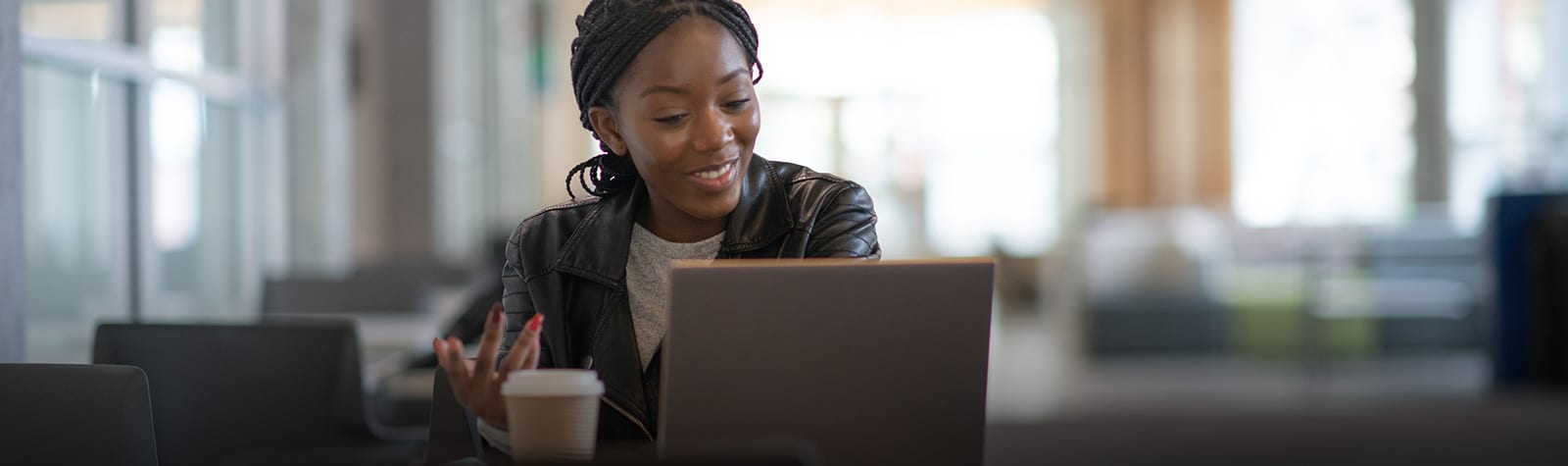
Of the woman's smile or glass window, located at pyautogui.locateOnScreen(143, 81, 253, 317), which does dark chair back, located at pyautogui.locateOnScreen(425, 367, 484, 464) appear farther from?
glass window, located at pyautogui.locateOnScreen(143, 81, 253, 317)

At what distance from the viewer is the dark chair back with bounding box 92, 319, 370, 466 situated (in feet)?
6.91

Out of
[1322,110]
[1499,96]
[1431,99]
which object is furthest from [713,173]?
[1322,110]

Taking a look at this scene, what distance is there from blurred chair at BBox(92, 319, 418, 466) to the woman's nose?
92 cm

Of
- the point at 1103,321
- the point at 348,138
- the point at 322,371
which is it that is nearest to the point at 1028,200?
the point at 1103,321

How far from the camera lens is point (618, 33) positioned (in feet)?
4.71

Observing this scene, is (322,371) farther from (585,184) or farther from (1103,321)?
(1103,321)

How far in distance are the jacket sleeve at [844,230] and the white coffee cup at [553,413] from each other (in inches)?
18.4

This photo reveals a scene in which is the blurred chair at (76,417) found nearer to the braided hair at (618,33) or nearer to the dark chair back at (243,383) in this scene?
the braided hair at (618,33)

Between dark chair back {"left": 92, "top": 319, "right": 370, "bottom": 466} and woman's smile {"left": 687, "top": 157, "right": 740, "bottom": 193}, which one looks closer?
woman's smile {"left": 687, "top": 157, "right": 740, "bottom": 193}

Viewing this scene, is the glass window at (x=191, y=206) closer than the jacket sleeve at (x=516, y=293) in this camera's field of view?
No

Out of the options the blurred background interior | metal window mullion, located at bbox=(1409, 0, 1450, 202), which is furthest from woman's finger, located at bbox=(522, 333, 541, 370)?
metal window mullion, located at bbox=(1409, 0, 1450, 202)

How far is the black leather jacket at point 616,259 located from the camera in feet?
4.98

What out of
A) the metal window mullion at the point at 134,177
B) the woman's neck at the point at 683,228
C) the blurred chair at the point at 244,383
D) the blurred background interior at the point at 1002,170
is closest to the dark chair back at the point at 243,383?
the blurred chair at the point at 244,383

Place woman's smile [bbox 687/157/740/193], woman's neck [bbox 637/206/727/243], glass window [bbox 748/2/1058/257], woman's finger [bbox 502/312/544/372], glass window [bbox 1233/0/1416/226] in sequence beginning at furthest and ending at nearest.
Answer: glass window [bbox 748/2/1058/257]
glass window [bbox 1233/0/1416/226]
woman's neck [bbox 637/206/727/243]
woman's smile [bbox 687/157/740/193]
woman's finger [bbox 502/312/544/372]
